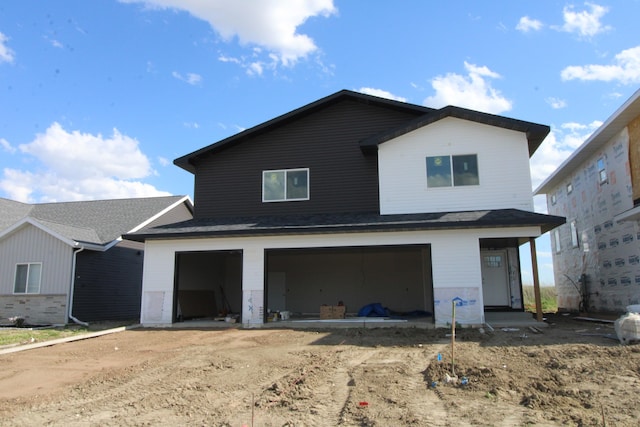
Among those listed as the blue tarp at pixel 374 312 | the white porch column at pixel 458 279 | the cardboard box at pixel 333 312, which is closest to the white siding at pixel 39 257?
the cardboard box at pixel 333 312

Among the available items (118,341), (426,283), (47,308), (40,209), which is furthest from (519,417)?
(40,209)

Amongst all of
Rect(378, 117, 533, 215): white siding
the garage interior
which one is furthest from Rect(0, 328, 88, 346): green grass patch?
Rect(378, 117, 533, 215): white siding

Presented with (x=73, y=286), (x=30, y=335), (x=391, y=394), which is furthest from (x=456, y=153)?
A: (x=73, y=286)

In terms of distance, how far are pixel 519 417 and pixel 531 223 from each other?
782cm

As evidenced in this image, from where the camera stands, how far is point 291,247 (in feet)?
44.0

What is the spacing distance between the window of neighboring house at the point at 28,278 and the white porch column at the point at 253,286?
314 inches

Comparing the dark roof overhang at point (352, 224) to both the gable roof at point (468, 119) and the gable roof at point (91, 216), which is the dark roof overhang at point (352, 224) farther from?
the gable roof at point (91, 216)

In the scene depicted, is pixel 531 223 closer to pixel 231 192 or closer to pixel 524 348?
pixel 524 348

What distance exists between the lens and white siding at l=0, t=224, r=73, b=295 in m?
16.0

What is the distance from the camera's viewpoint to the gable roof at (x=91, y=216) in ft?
55.7

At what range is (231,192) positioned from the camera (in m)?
16.2

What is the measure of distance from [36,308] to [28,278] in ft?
3.70

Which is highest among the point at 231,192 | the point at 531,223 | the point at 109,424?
the point at 231,192

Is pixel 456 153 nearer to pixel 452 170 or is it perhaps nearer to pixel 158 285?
pixel 452 170
